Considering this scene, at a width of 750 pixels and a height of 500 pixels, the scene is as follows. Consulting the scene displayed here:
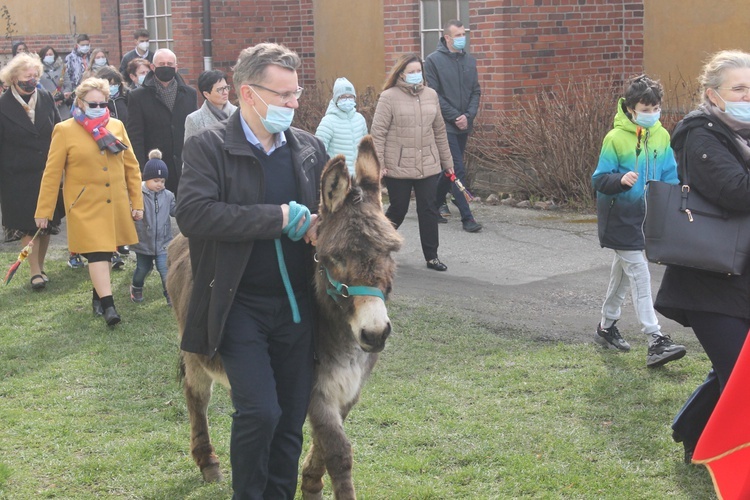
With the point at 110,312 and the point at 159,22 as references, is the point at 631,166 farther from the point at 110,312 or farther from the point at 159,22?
the point at 159,22

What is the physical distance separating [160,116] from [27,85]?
130cm

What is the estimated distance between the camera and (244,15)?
64.0ft

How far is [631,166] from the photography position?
728 cm

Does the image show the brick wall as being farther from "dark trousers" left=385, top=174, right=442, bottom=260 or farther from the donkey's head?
the donkey's head

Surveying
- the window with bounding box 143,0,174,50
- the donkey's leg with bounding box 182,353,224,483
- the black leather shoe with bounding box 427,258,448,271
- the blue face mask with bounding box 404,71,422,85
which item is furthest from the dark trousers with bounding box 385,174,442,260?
the window with bounding box 143,0,174,50

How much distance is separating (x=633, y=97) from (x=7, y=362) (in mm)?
5046

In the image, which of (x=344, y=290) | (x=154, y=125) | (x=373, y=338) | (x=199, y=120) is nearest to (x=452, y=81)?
(x=154, y=125)

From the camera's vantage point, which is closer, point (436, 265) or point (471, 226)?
point (436, 265)

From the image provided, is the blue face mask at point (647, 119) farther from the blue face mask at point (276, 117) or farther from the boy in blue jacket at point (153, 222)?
the boy in blue jacket at point (153, 222)

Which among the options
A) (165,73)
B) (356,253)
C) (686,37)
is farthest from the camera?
(686,37)

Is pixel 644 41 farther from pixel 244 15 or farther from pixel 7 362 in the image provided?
pixel 7 362

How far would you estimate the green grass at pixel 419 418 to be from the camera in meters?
5.54

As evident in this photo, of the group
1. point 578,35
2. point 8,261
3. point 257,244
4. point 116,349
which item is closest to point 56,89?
point 8,261

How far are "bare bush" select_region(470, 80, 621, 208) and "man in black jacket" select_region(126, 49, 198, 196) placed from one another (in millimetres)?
4895
